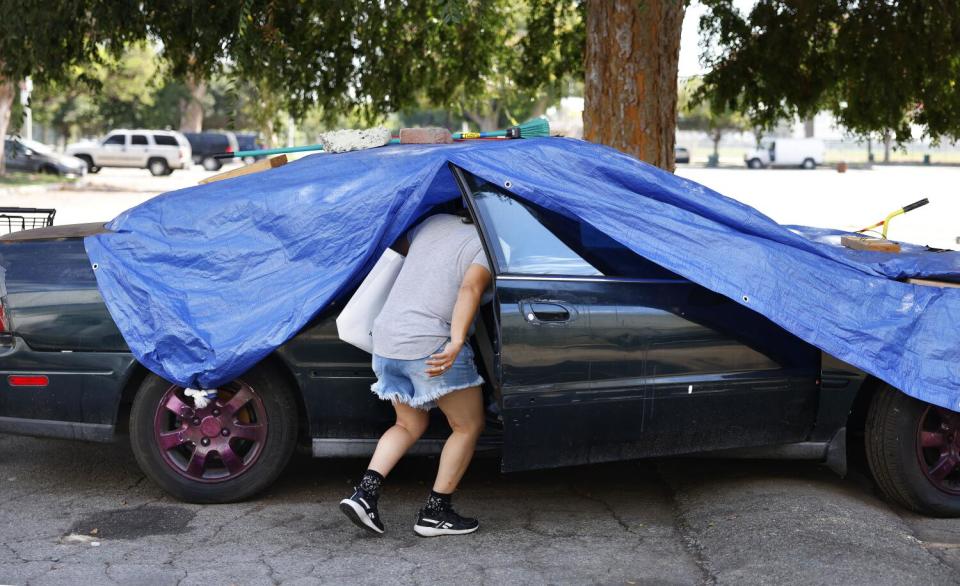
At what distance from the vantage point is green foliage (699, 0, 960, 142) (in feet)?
32.7

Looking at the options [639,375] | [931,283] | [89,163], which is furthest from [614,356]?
[89,163]


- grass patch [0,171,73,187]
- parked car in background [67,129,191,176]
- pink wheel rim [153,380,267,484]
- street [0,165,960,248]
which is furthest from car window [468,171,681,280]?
parked car in background [67,129,191,176]

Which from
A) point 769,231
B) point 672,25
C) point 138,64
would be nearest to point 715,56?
point 672,25

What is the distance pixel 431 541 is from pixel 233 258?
4.93 feet

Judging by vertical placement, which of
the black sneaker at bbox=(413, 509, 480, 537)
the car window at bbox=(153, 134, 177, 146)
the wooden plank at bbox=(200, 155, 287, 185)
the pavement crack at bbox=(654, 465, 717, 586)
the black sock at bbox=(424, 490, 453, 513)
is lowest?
the pavement crack at bbox=(654, 465, 717, 586)

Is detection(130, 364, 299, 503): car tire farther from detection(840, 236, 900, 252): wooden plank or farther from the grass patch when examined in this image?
the grass patch

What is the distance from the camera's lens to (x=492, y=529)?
4895 mm

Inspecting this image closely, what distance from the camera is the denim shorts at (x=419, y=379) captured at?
4.60 metres

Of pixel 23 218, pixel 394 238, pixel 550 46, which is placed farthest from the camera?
pixel 550 46

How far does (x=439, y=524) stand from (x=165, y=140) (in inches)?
1500

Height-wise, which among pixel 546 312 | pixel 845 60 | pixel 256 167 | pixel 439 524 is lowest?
pixel 439 524

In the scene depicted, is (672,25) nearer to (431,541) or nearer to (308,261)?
(308,261)

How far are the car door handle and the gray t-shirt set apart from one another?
0.81 feet

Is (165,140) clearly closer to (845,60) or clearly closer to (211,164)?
(211,164)
